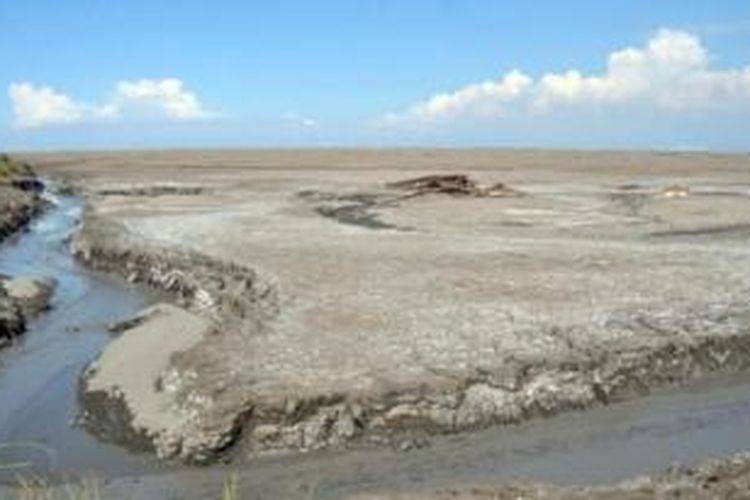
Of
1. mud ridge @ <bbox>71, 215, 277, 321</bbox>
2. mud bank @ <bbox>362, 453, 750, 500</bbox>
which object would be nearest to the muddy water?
mud ridge @ <bbox>71, 215, 277, 321</bbox>

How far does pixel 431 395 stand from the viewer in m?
15.4

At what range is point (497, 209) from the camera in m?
39.1

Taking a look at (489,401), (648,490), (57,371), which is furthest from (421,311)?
(648,490)

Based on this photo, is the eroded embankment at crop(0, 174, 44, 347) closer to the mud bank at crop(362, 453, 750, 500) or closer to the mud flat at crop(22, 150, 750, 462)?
the mud flat at crop(22, 150, 750, 462)

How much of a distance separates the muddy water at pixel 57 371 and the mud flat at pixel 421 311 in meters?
0.67

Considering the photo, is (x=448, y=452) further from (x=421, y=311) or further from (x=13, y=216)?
(x=13, y=216)

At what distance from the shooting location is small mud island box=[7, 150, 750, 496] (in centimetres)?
1509

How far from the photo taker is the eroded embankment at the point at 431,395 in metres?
14.6

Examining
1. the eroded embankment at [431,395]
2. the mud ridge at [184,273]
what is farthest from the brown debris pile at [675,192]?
the eroded embankment at [431,395]

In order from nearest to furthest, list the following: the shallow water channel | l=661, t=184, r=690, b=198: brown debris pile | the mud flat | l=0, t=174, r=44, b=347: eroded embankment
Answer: the shallow water channel, the mud flat, l=0, t=174, r=44, b=347: eroded embankment, l=661, t=184, r=690, b=198: brown debris pile

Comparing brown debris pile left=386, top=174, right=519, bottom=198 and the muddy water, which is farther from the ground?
brown debris pile left=386, top=174, right=519, bottom=198

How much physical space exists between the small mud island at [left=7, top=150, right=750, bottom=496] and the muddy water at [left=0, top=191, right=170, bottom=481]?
44 centimetres

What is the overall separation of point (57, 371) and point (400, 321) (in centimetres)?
529

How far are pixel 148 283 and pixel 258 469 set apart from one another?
51.3 ft
